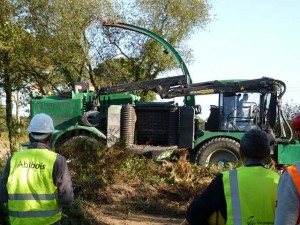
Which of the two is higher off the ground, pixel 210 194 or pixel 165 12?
pixel 165 12

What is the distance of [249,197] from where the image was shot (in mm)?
2938

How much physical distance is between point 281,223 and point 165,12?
24.6m

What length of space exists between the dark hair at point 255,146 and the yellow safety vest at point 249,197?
0.34 feet

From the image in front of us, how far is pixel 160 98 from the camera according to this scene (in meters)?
14.0

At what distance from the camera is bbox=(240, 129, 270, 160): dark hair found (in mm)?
3066

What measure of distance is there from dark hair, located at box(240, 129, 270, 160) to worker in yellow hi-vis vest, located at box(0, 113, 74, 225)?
1564 millimetres

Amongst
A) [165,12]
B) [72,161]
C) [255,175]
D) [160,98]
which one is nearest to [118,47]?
[165,12]

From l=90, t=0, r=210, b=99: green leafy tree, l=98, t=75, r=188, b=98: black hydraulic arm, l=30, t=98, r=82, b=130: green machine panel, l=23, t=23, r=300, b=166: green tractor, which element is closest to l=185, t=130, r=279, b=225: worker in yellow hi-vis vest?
l=23, t=23, r=300, b=166: green tractor

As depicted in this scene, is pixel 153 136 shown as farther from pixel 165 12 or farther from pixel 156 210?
pixel 165 12

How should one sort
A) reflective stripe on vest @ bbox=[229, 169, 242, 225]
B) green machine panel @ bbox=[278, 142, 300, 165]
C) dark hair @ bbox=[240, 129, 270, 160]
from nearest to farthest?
reflective stripe on vest @ bbox=[229, 169, 242, 225] → dark hair @ bbox=[240, 129, 270, 160] → green machine panel @ bbox=[278, 142, 300, 165]

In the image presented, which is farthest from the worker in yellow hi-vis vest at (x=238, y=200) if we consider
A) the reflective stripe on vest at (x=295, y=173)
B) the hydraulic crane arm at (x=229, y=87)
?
the hydraulic crane arm at (x=229, y=87)

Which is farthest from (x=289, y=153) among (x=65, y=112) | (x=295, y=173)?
(x=295, y=173)

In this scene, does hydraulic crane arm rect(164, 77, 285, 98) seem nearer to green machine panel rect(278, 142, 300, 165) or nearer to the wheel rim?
green machine panel rect(278, 142, 300, 165)

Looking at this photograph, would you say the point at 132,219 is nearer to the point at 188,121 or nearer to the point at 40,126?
the point at 40,126
